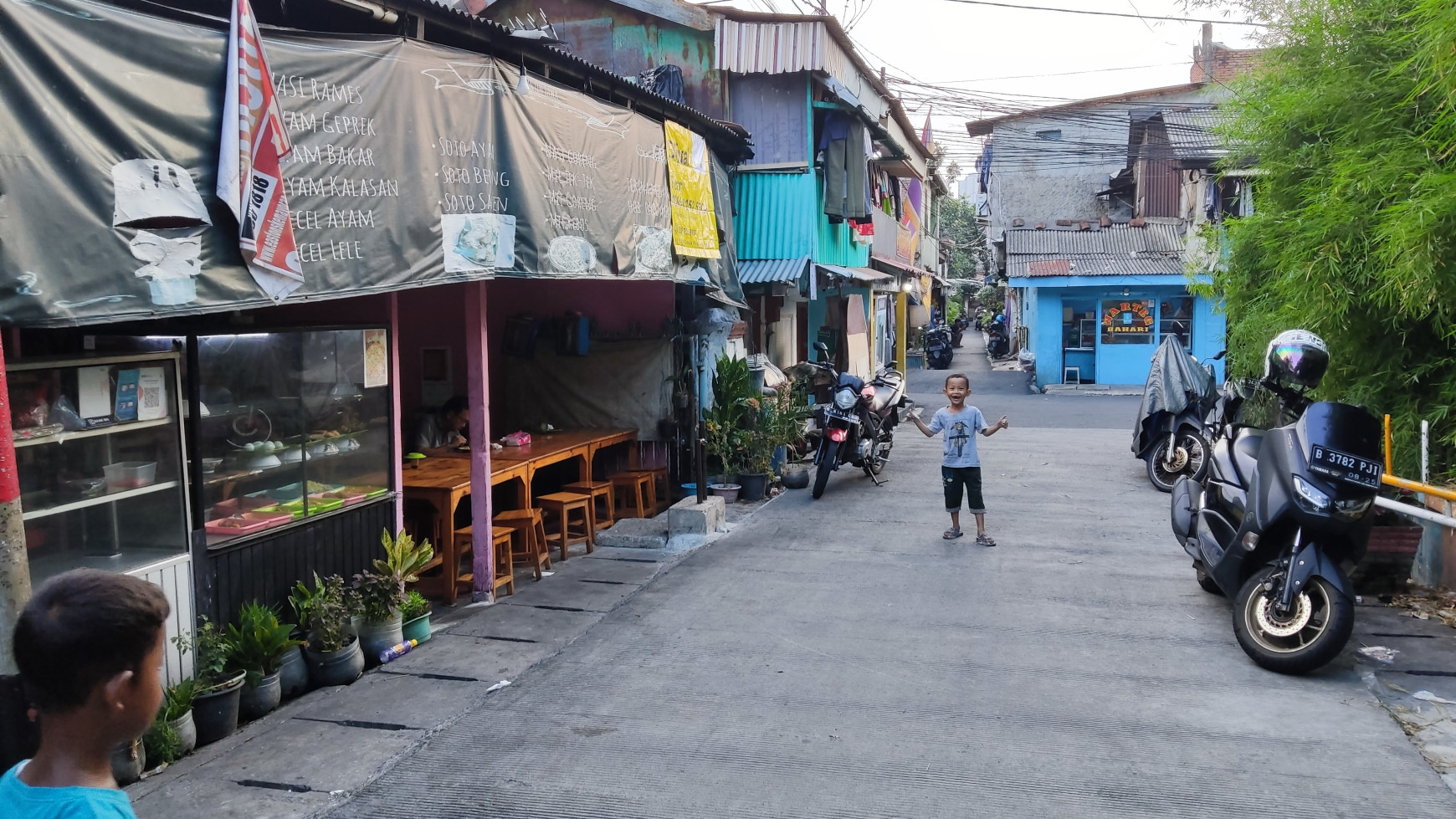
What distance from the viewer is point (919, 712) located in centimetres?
481

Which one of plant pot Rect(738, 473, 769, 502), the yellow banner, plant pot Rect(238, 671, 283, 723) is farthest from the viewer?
plant pot Rect(738, 473, 769, 502)

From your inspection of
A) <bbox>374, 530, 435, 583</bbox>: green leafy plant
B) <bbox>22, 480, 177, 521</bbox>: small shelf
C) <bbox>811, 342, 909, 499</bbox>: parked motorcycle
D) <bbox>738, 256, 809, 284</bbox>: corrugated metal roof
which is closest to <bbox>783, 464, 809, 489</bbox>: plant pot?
<bbox>811, 342, 909, 499</bbox>: parked motorcycle

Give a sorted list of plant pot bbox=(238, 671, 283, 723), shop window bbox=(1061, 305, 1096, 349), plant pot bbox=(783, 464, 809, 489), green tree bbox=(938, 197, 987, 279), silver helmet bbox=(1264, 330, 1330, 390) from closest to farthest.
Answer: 1. plant pot bbox=(238, 671, 283, 723)
2. silver helmet bbox=(1264, 330, 1330, 390)
3. plant pot bbox=(783, 464, 809, 489)
4. shop window bbox=(1061, 305, 1096, 349)
5. green tree bbox=(938, 197, 987, 279)

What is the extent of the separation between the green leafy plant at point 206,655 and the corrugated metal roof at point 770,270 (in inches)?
345

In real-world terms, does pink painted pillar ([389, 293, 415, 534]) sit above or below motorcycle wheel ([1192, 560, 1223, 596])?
above

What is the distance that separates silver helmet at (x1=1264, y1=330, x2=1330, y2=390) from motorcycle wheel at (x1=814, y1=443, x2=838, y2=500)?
521 centimetres

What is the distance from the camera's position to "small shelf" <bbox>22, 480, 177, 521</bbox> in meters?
4.32

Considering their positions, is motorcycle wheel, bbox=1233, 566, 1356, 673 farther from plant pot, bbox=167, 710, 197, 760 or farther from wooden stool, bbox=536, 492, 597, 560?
plant pot, bbox=167, 710, 197, 760

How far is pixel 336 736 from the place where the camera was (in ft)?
15.3

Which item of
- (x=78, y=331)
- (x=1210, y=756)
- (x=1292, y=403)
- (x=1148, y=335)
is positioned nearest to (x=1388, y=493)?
(x=1292, y=403)

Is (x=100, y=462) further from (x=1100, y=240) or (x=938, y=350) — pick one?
(x=938, y=350)

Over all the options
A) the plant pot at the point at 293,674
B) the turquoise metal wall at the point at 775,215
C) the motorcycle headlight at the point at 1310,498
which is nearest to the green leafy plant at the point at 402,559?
the plant pot at the point at 293,674

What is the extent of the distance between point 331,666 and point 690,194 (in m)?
5.70

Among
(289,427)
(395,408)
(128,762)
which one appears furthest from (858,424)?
(128,762)
